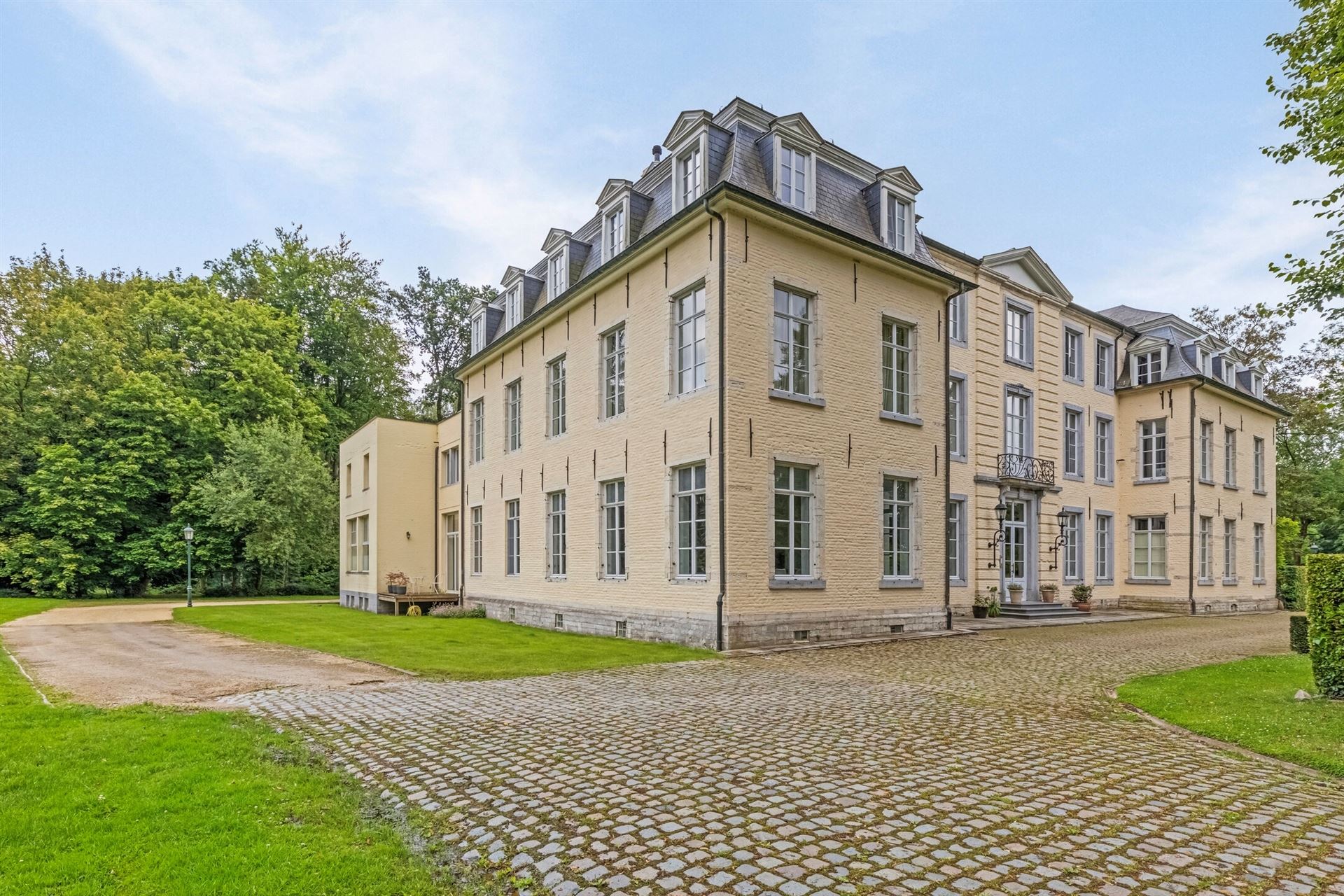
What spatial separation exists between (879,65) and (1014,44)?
6.44ft

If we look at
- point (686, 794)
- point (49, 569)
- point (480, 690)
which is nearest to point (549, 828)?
point (686, 794)

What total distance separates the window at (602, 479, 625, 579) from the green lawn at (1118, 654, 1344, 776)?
29.7 feet

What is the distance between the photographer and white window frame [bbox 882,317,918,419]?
15266 mm

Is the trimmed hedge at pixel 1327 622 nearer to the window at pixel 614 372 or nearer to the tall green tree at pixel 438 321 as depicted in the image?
the window at pixel 614 372

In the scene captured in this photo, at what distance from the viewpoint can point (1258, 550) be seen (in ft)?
89.0

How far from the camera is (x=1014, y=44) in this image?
34.1ft

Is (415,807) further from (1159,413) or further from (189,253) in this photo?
(189,253)

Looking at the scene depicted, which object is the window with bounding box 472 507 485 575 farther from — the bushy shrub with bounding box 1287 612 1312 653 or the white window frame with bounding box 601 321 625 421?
the bushy shrub with bounding box 1287 612 1312 653

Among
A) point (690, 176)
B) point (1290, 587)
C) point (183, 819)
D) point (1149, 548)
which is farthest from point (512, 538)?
point (1290, 587)

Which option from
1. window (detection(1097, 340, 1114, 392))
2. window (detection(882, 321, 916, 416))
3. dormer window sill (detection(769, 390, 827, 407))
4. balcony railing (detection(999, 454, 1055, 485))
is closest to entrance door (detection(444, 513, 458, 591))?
dormer window sill (detection(769, 390, 827, 407))

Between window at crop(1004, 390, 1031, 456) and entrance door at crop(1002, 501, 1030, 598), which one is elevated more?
window at crop(1004, 390, 1031, 456)

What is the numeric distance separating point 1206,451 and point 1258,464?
15.7 ft

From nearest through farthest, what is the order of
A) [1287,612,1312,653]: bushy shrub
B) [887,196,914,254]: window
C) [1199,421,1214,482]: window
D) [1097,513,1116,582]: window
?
[1287,612,1312,653]: bushy shrub, [887,196,914,254]: window, [1097,513,1116,582]: window, [1199,421,1214,482]: window

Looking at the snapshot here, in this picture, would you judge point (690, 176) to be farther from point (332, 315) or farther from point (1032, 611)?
point (332, 315)
